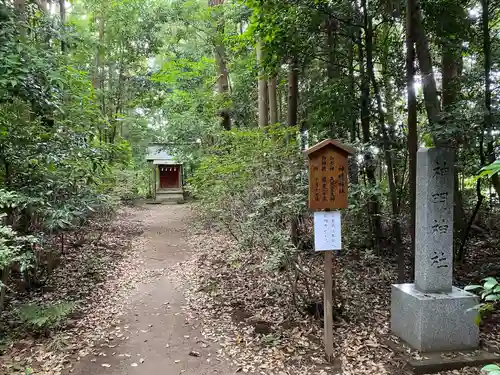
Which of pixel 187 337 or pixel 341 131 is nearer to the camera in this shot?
pixel 187 337

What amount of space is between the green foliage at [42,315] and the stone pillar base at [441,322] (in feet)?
13.7

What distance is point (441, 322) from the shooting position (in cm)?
403

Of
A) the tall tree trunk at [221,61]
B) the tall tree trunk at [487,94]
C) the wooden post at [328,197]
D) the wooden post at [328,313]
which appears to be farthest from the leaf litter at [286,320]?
the tall tree trunk at [221,61]

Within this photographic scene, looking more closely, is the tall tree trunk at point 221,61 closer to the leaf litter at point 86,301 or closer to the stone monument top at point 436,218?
the leaf litter at point 86,301

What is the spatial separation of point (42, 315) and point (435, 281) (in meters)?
4.66

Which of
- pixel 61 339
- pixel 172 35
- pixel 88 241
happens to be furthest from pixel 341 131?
pixel 172 35

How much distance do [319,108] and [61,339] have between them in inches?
201

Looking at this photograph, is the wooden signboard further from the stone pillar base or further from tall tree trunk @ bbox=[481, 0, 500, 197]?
tall tree trunk @ bbox=[481, 0, 500, 197]

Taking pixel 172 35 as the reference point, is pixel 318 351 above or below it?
below

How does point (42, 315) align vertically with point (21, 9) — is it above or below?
below

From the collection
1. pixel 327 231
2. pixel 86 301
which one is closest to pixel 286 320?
pixel 327 231

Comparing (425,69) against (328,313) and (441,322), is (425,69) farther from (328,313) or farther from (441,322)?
(328,313)

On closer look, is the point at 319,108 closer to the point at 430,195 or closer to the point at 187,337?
the point at 430,195

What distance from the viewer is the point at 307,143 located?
6.82m
